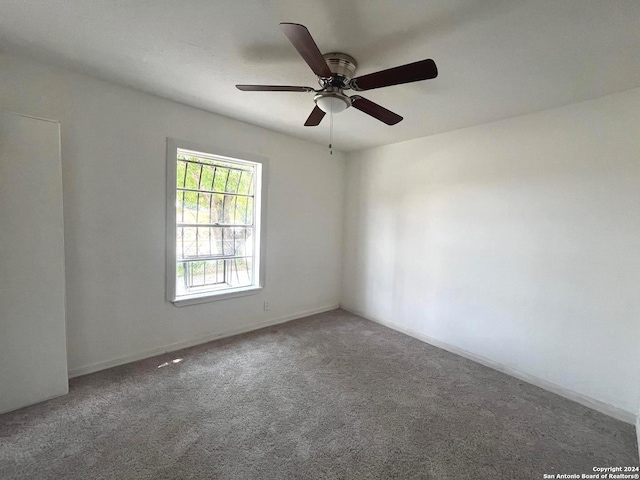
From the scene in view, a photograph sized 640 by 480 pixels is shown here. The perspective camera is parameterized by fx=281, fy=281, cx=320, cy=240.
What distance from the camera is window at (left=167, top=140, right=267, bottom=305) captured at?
2963mm

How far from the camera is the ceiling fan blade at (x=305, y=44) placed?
1.26 m

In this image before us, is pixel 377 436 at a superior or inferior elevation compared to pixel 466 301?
inferior

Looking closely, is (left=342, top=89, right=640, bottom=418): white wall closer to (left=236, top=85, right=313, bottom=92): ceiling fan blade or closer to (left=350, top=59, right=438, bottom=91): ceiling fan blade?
(left=350, top=59, right=438, bottom=91): ceiling fan blade

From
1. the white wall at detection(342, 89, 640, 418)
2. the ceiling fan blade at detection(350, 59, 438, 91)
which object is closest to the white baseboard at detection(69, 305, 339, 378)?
the white wall at detection(342, 89, 640, 418)

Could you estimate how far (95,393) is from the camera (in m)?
2.23

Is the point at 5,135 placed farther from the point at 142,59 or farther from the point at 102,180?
the point at 142,59

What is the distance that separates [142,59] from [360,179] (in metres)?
3.01

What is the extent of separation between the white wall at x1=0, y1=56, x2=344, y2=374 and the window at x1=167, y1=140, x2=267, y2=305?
108mm

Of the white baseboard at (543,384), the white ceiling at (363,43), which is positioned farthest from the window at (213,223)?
the white baseboard at (543,384)

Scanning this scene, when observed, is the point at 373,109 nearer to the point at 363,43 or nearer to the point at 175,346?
the point at 363,43

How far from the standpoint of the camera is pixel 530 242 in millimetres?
2684

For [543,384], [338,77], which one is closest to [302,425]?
[543,384]

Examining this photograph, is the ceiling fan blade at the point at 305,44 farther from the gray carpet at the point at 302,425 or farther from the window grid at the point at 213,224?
the gray carpet at the point at 302,425

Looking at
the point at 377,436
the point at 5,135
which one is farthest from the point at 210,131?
the point at 377,436
